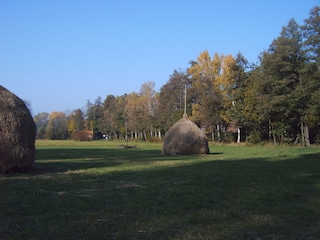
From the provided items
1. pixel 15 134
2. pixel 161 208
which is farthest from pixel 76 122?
pixel 161 208

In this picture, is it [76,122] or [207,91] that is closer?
[207,91]

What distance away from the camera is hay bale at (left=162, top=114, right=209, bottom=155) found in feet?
89.9

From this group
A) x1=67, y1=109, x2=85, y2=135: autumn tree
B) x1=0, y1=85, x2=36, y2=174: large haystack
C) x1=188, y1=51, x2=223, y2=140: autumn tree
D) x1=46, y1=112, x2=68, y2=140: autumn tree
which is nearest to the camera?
x1=0, y1=85, x2=36, y2=174: large haystack

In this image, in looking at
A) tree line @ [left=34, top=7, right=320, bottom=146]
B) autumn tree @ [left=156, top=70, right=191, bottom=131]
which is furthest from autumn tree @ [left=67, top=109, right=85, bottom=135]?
autumn tree @ [left=156, top=70, right=191, bottom=131]

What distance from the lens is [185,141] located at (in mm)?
27391

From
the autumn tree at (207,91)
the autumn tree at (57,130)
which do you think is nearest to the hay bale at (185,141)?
the autumn tree at (207,91)

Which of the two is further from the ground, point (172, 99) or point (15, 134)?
point (172, 99)

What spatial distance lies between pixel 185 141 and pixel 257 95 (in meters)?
20.1

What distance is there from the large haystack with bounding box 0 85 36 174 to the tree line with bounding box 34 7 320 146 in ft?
69.5

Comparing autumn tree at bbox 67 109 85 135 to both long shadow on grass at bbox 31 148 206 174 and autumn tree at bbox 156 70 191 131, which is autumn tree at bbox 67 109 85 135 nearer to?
autumn tree at bbox 156 70 191 131

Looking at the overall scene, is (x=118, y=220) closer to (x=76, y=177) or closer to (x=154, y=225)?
(x=154, y=225)

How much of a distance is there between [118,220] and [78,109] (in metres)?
123

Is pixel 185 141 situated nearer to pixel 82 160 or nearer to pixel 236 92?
pixel 82 160

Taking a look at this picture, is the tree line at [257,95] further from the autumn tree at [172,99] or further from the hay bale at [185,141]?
the hay bale at [185,141]
